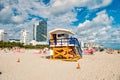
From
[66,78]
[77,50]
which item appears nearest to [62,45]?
[77,50]

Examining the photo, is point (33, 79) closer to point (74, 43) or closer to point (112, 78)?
point (112, 78)

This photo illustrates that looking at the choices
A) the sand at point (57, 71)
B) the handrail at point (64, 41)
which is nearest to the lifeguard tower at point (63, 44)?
the handrail at point (64, 41)

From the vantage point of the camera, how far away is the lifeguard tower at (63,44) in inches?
890

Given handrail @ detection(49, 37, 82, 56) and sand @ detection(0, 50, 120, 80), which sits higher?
handrail @ detection(49, 37, 82, 56)

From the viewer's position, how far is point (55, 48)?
23.5 metres

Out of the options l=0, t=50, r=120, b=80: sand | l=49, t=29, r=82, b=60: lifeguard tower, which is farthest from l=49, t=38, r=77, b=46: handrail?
l=0, t=50, r=120, b=80: sand

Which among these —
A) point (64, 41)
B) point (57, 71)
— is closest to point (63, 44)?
point (64, 41)

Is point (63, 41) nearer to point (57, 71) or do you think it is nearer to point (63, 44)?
point (63, 44)

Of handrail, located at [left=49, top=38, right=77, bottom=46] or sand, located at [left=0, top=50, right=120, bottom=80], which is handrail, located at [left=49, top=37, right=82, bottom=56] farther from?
sand, located at [left=0, top=50, right=120, bottom=80]

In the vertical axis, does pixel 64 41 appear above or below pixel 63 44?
above

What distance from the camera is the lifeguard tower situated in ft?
74.1

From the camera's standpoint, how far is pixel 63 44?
22.7 m

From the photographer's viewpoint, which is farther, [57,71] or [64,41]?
[64,41]

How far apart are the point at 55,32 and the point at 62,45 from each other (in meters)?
2.01
